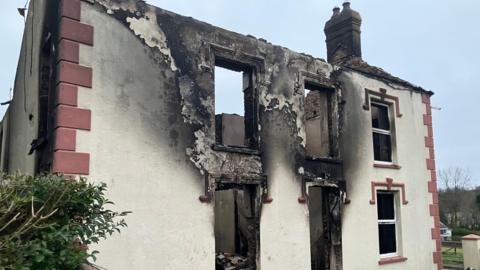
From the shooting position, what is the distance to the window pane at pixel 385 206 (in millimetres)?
→ 12250

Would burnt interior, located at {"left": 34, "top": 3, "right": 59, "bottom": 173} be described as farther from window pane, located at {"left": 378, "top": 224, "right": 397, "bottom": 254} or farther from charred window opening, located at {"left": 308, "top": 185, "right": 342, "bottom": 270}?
window pane, located at {"left": 378, "top": 224, "right": 397, "bottom": 254}

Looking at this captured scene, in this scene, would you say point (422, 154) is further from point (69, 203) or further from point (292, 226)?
point (69, 203)

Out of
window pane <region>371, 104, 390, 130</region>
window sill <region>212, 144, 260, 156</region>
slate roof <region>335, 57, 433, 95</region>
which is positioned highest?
slate roof <region>335, 57, 433, 95</region>

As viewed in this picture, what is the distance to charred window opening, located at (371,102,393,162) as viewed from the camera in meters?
12.6

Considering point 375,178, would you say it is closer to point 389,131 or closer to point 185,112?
point 389,131

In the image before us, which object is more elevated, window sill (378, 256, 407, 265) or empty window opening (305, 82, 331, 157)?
→ empty window opening (305, 82, 331, 157)

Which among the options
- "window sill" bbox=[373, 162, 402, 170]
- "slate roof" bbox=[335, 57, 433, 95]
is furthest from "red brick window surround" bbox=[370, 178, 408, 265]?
"slate roof" bbox=[335, 57, 433, 95]

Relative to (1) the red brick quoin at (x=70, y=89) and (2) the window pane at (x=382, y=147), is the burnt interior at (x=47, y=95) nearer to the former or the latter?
(1) the red brick quoin at (x=70, y=89)

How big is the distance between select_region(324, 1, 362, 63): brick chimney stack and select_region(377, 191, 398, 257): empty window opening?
4.41 metres

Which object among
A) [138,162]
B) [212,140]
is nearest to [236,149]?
[212,140]

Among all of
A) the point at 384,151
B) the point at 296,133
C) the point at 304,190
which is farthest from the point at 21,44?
the point at 384,151

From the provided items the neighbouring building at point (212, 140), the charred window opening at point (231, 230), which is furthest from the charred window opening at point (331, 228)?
the charred window opening at point (231, 230)

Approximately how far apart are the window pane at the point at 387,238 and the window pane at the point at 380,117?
279 centimetres

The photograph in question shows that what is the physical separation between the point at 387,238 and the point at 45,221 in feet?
33.0
